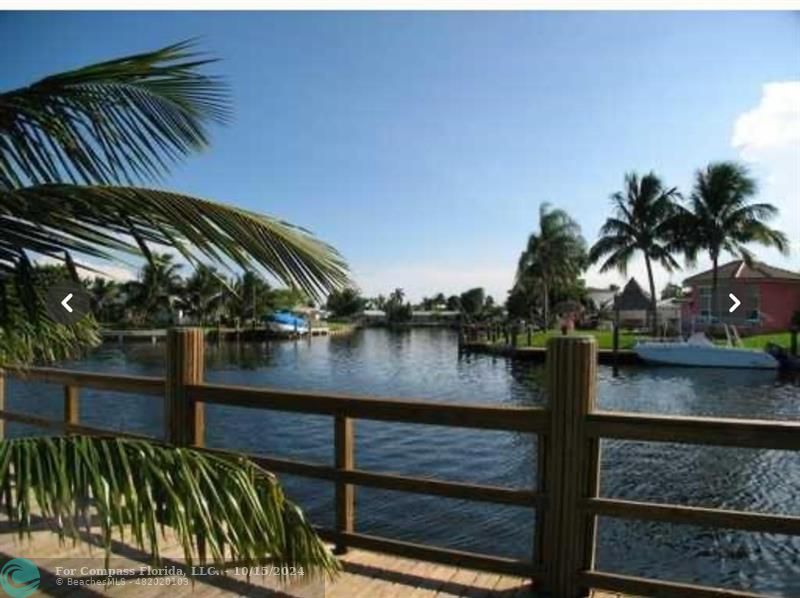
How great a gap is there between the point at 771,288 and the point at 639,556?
36334 mm

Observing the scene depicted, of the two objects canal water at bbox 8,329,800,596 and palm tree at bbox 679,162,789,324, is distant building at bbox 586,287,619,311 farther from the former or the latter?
canal water at bbox 8,329,800,596

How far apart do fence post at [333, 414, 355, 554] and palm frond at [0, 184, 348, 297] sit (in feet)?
5.39

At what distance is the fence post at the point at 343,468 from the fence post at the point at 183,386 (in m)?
0.96

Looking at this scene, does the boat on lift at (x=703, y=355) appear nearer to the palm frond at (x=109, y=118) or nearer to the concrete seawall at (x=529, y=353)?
the concrete seawall at (x=529, y=353)

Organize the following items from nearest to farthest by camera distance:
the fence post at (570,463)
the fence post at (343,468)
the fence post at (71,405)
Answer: the fence post at (570,463)
the fence post at (343,468)
the fence post at (71,405)

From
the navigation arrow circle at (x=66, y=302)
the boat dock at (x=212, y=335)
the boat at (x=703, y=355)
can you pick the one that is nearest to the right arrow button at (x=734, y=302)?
the boat at (x=703, y=355)

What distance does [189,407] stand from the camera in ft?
14.8

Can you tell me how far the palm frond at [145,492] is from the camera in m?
1.74

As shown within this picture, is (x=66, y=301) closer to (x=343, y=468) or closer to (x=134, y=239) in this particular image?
(x=134, y=239)

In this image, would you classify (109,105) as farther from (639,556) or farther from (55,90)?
(639,556)

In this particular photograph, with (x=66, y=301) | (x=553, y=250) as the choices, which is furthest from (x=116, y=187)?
(x=553, y=250)

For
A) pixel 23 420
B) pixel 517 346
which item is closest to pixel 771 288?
pixel 517 346

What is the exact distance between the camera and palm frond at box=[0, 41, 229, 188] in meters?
2.42

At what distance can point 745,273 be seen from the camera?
41219 mm
